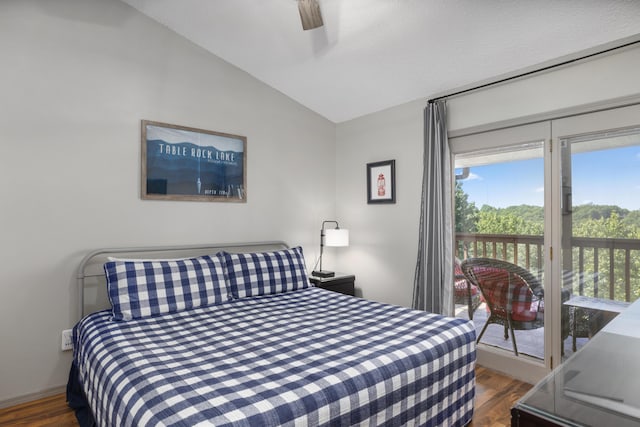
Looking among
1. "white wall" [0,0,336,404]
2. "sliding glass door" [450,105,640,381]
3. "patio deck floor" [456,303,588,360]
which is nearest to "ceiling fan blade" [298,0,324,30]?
"white wall" [0,0,336,404]

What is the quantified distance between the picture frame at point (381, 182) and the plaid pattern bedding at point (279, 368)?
149cm

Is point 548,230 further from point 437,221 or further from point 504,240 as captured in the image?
point 437,221

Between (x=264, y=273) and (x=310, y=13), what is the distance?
75.1 inches

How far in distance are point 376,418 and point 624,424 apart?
3.02 feet

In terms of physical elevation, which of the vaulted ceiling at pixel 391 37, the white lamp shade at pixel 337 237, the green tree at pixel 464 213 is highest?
the vaulted ceiling at pixel 391 37

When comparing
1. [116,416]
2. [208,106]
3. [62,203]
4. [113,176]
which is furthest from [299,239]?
[116,416]

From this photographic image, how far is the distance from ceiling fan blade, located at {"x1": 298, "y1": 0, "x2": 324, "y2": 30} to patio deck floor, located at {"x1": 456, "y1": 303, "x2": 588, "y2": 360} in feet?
8.36

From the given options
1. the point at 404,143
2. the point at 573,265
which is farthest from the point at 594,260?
the point at 404,143

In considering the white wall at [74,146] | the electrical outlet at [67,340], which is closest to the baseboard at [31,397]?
the white wall at [74,146]

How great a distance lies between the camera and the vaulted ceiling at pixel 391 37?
88.7 inches

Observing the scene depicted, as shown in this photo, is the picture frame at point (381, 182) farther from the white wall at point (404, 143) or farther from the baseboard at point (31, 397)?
the baseboard at point (31, 397)

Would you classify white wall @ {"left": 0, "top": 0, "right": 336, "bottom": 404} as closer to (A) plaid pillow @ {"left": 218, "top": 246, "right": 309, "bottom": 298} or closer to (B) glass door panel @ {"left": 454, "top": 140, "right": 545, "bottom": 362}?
(A) plaid pillow @ {"left": 218, "top": 246, "right": 309, "bottom": 298}

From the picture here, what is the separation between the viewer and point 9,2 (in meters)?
2.41

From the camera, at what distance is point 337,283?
147 inches
